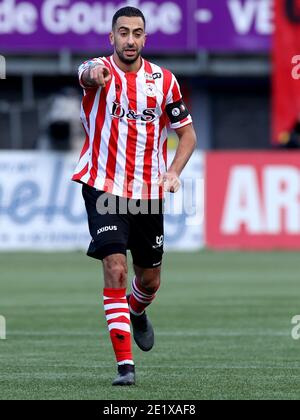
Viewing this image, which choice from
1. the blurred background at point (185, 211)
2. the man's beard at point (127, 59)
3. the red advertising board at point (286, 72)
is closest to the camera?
the man's beard at point (127, 59)

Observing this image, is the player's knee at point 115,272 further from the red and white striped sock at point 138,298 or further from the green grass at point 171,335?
the red and white striped sock at point 138,298

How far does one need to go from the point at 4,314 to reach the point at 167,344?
8.55ft

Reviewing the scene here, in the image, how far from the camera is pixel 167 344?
9.43 m

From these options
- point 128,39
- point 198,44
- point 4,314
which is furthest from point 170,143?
point 128,39

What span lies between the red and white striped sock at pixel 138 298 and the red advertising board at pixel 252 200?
36.9 ft

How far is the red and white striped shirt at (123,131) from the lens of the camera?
7746 mm

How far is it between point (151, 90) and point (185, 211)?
11556 mm

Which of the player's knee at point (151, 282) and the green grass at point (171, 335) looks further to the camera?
the player's knee at point (151, 282)

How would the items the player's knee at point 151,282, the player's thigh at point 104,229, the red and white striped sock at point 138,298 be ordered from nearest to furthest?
the player's thigh at point 104,229 → the player's knee at point 151,282 → the red and white striped sock at point 138,298

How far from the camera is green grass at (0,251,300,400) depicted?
7094 mm

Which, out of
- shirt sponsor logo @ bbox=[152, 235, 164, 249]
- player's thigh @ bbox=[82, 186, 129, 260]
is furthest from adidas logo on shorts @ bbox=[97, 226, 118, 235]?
shirt sponsor logo @ bbox=[152, 235, 164, 249]

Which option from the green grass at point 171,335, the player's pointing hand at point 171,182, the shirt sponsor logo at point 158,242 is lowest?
the green grass at point 171,335

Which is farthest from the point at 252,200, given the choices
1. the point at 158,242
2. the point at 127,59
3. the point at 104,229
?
the point at 104,229

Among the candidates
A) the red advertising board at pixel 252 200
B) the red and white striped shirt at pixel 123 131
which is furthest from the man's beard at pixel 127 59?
the red advertising board at pixel 252 200
